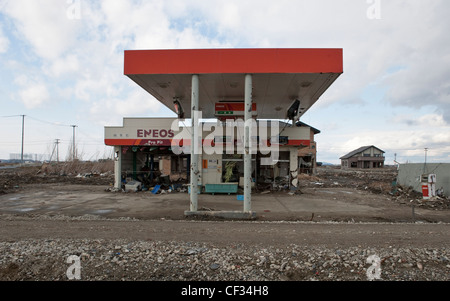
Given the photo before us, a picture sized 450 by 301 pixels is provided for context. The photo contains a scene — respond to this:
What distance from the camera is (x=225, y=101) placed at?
14297mm

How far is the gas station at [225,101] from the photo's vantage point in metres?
9.15

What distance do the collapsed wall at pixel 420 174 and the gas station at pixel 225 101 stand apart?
747 cm

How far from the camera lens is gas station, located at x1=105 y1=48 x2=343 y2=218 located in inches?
360

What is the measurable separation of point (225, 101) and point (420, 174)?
13339 millimetres

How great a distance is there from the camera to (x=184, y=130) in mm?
16781

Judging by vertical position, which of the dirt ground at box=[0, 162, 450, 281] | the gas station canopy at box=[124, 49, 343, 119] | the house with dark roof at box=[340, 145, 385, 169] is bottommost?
the dirt ground at box=[0, 162, 450, 281]

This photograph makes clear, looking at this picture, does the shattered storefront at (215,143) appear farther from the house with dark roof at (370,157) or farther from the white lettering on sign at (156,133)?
the house with dark roof at (370,157)

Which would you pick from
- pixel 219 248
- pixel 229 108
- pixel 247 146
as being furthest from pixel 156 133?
pixel 219 248

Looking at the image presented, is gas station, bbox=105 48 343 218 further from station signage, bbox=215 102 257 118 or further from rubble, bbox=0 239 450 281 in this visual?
rubble, bbox=0 239 450 281

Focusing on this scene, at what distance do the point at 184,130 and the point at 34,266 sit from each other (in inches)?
503

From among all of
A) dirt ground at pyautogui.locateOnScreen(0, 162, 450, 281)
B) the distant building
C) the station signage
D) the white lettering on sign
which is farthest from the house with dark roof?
dirt ground at pyautogui.locateOnScreen(0, 162, 450, 281)

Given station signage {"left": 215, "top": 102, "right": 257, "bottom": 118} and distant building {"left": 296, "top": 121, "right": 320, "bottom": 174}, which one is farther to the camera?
distant building {"left": 296, "top": 121, "right": 320, "bottom": 174}

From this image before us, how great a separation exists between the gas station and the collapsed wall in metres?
7.47
